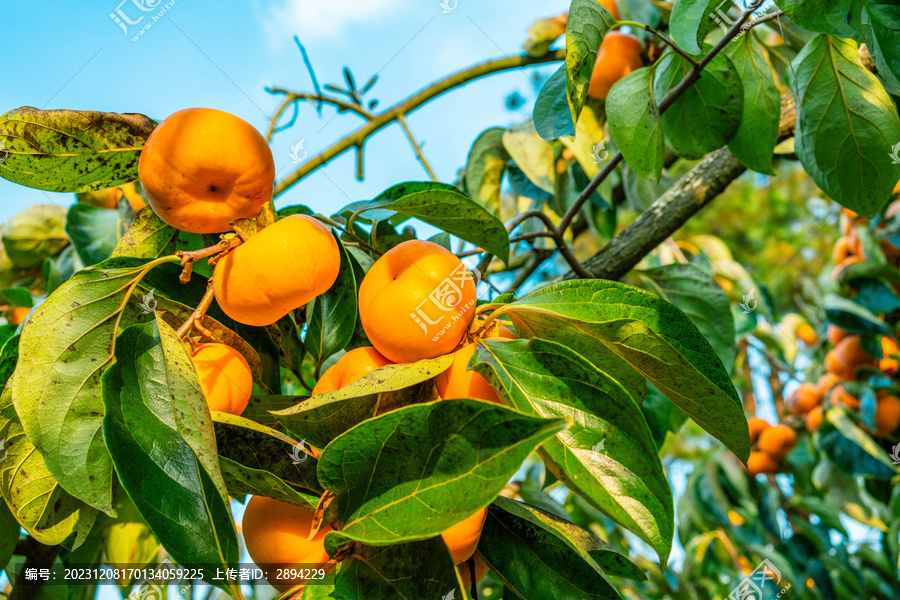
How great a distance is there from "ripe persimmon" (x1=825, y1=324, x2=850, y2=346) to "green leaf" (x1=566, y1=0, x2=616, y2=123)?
5.50 feet

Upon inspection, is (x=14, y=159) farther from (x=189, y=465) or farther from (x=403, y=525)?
(x=403, y=525)

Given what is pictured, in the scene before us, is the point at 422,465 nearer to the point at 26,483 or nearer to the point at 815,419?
the point at 26,483

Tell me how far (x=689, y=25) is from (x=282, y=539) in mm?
658

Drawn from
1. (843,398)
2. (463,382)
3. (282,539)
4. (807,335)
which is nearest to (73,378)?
(282,539)

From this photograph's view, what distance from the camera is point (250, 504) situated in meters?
0.52

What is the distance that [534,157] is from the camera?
115 centimetres

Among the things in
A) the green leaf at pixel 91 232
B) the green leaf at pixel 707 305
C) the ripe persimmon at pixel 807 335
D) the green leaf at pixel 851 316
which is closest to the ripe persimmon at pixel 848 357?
the green leaf at pixel 851 316

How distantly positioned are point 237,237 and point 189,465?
20 cm

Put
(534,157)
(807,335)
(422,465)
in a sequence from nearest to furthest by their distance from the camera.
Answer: (422,465)
(534,157)
(807,335)

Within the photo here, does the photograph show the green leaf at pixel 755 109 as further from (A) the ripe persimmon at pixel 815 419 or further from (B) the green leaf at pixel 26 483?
(A) the ripe persimmon at pixel 815 419

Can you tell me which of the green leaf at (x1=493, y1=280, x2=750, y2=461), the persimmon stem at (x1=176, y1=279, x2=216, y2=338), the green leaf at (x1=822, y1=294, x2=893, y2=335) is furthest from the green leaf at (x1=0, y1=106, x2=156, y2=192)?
the green leaf at (x1=822, y1=294, x2=893, y2=335)

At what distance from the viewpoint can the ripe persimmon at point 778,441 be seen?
2.00 m

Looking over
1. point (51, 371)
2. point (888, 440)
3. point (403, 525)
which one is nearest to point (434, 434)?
point (403, 525)

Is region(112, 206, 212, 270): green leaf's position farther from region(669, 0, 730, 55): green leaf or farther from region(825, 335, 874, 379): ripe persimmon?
region(825, 335, 874, 379): ripe persimmon
